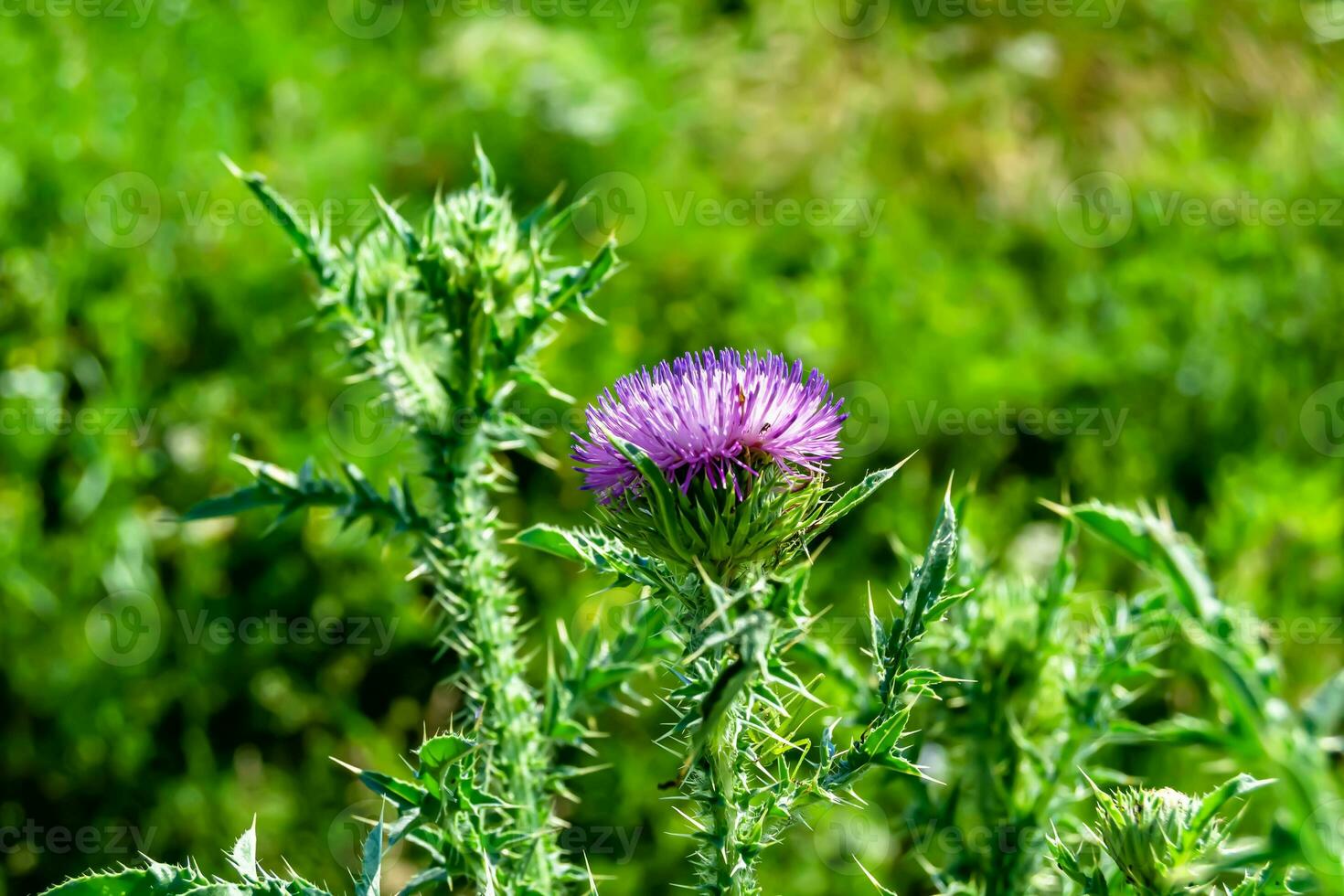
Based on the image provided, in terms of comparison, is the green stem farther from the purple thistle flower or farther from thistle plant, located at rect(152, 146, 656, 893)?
the purple thistle flower

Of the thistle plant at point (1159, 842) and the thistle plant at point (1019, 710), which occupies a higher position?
the thistle plant at point (1019, 710)

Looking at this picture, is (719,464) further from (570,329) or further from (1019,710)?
(570,329)

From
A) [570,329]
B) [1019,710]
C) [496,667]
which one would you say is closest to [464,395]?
[496,667]

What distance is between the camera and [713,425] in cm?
124

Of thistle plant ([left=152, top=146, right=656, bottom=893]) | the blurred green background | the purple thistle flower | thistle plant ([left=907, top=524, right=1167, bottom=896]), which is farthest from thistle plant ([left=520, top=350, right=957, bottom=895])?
the blurred green background

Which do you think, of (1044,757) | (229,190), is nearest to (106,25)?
(229,190)

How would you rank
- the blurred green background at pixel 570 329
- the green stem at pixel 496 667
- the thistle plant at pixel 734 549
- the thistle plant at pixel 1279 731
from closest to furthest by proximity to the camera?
the thistle plant at pixel 1279 731 → the thistle plant at pixel 734 549 → the green stem at pixel 496 667 → the blurred green background at pixel 570 329

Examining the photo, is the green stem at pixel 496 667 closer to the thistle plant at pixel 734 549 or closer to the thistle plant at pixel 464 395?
the thistle plant at pixel 464 395

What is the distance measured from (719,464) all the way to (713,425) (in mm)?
42

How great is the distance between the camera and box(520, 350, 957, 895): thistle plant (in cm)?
116

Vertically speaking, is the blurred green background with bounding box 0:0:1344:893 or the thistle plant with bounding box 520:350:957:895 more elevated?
the blurred green background with bounding box 0:0:1344:893

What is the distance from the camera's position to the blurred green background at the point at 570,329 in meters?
3.30

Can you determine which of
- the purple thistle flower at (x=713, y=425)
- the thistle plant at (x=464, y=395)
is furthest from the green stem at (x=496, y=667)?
the purple thistle flower at (x=713, y=425)

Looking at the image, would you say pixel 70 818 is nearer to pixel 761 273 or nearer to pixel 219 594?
pixel 219 594
